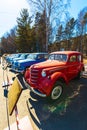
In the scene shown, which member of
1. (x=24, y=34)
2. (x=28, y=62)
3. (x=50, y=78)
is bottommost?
(x=50, y=78)

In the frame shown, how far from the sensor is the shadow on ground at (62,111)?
4.31m

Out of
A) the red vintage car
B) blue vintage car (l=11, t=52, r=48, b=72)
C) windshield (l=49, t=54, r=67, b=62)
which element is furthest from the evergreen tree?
the red vintage car

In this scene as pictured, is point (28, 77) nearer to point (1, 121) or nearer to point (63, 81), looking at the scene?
point (63, 81)

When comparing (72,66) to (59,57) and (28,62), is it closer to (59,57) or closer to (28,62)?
(59,57)

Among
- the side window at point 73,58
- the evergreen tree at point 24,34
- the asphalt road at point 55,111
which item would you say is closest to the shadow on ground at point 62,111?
the asphalt road at point 55,111

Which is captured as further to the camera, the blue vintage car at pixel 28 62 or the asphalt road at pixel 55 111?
the blue vintage car at pixel 28 62

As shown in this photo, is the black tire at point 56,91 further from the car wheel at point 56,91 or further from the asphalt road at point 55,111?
the asphalt road at point 55,111

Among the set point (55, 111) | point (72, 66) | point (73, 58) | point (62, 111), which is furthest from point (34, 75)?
point (73, 58)

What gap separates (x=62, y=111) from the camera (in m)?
5.17

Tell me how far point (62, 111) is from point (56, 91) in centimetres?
107

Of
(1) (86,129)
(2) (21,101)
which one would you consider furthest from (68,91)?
(1) (86,129)

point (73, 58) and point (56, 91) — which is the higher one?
point (73, 58)

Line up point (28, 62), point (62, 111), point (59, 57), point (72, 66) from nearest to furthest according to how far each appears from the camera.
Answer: point (62, 111)
point (72, 66)
point (59, 57)
point (28, 62)

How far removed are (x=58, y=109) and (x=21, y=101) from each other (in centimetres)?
156
